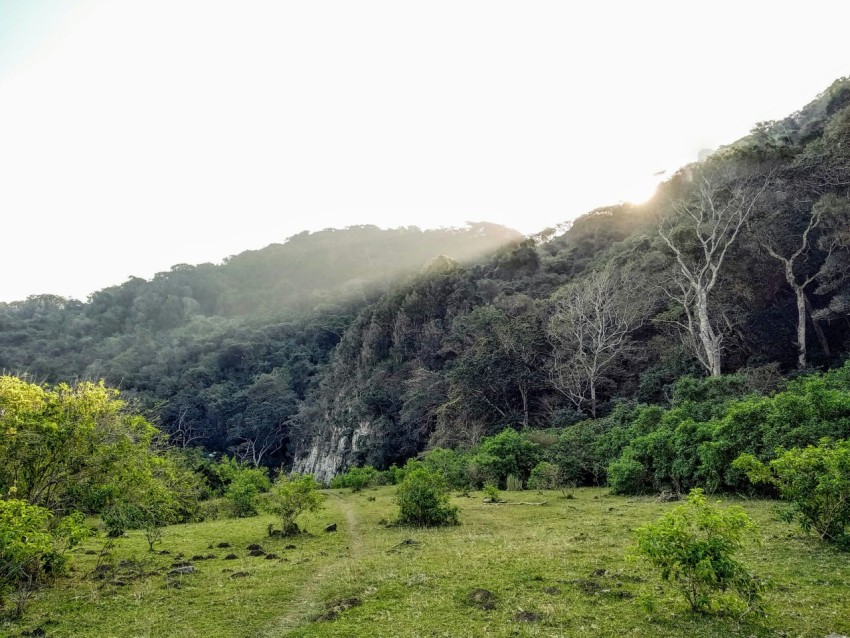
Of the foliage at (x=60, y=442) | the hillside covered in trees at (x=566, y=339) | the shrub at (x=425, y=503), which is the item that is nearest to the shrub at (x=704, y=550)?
the shrub at (x=425, y=503)

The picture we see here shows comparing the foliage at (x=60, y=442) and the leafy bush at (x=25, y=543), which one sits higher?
the foliage at (x=60, y=442)

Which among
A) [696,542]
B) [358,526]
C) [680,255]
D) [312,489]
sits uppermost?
[680,255]

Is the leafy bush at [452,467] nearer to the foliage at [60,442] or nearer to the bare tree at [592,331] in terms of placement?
the bare tree at [592,331]

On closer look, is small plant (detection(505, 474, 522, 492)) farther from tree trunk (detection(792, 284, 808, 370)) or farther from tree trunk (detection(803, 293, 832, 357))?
tree trunk (detection(803, 293, 832, 357))

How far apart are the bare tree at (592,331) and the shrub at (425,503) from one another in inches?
974

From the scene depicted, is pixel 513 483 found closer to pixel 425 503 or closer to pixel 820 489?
pixel 425 503

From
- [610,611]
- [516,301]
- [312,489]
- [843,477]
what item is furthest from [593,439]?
[516,301]

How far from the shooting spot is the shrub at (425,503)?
17672mm

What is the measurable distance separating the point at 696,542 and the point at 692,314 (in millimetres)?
36525

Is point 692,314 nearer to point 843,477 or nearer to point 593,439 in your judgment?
point 593,439

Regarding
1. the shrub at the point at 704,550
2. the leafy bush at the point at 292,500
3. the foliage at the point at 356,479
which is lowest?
the foliage at the point at 356,479

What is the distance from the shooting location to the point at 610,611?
8.02 m

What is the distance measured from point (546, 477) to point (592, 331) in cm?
2035

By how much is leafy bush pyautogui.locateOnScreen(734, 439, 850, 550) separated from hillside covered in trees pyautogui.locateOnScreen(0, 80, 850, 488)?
255 inches
